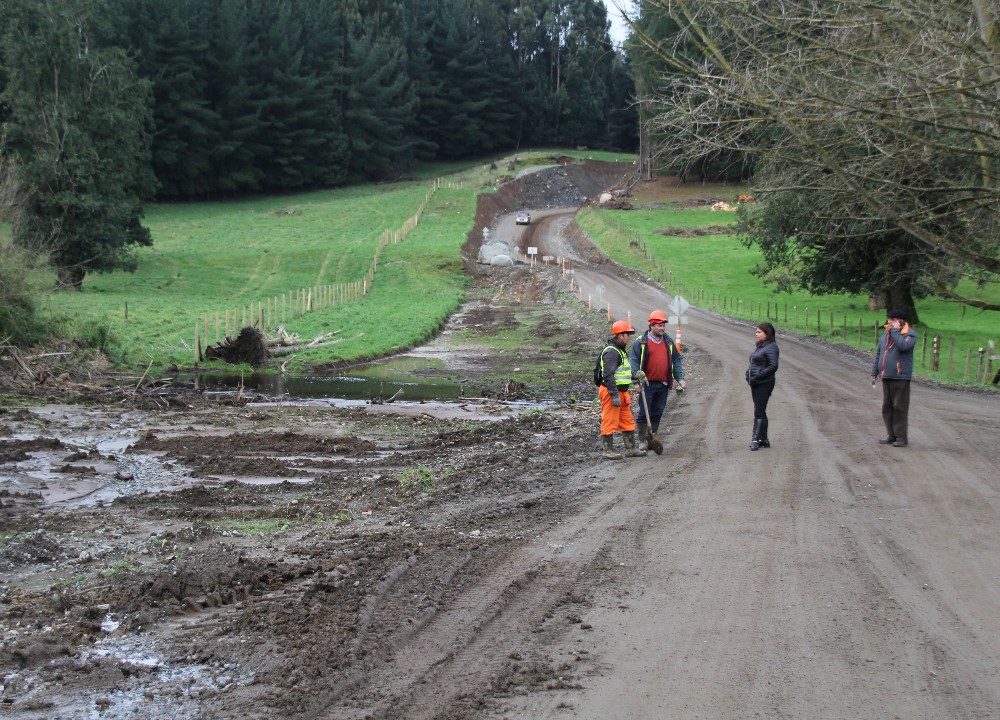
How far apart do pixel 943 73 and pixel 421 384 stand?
687 inches

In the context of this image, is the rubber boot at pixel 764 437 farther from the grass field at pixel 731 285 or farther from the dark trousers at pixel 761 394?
the grass field at pixel 731 285

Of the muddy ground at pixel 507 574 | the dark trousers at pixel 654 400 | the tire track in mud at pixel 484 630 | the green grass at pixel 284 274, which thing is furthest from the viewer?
the green grass at pixel 284 274

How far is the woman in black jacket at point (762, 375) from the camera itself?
48.9 ft

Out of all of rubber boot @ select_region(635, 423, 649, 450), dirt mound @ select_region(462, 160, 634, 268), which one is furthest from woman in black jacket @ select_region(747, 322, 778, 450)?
dirt mound @ select_region(462, 160, 634, 268)

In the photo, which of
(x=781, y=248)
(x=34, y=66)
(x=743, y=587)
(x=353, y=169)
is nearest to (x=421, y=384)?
(x=781, y=248)

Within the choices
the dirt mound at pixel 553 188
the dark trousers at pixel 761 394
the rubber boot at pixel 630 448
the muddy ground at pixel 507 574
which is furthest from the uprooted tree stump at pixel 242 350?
the dirt mound at pixel 553 188

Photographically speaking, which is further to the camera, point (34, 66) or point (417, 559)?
point (34, 66)

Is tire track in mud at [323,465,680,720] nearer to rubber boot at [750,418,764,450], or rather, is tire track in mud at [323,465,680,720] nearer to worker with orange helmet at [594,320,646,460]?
worker with orange helmet at [594,320,646,460]

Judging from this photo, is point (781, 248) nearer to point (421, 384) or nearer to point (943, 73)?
point (421, 384)

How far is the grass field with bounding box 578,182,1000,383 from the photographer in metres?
35.2

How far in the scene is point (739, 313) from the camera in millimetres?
46312

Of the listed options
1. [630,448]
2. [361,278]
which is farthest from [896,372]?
[361,278]

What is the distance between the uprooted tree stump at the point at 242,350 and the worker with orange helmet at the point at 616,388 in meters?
18.6

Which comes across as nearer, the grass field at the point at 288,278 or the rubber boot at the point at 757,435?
the rubber boot at the point at 757,435
